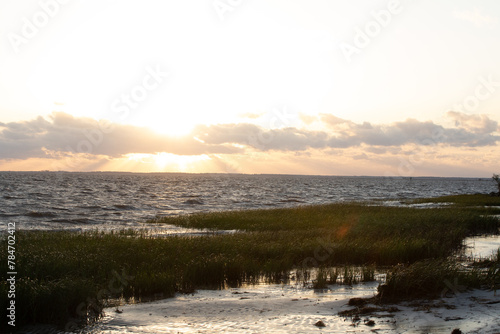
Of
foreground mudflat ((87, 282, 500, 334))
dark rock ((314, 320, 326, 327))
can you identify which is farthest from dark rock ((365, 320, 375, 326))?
dark rock ((314, 320, 326, 327))

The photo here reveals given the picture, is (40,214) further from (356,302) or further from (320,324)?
(320,324)

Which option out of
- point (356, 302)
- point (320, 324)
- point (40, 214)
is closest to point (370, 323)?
point (320, 324)

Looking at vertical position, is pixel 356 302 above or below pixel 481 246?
above

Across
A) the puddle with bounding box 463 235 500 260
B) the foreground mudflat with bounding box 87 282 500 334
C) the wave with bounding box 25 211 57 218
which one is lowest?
the wave with bounding box 25 211 57 218

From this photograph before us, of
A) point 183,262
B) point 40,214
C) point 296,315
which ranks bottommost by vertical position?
point 40,214

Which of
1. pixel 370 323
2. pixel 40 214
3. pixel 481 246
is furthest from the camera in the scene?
pixel 40 214

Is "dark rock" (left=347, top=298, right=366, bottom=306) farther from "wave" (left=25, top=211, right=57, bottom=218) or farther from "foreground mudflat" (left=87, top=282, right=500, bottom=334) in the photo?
"wave" (left=25, top=211, right=57, bottom=218)

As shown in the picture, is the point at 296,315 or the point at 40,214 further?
the point at 40,214

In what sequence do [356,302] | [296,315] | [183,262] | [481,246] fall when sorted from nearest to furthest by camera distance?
[296,315] < [356,302] < [183,262] < [481,246]

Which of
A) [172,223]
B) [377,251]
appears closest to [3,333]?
[377,251]

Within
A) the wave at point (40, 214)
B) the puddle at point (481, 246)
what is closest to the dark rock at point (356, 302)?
the puddle at point (481, 246)

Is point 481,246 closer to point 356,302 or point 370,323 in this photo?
point 356,302

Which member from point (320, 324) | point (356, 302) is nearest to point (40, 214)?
point (356, 302)

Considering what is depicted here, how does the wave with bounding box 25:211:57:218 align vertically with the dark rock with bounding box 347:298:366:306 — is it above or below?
below
